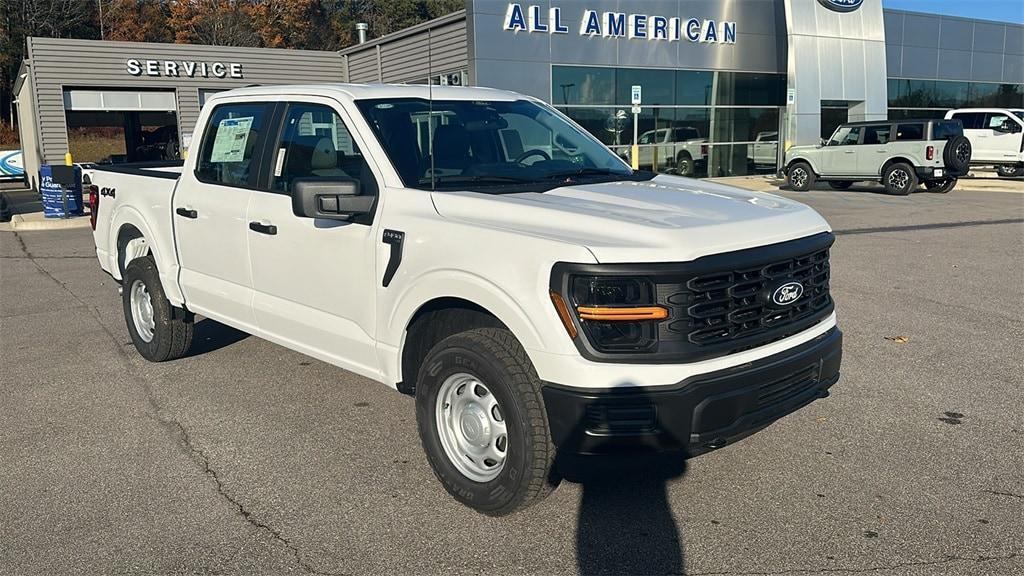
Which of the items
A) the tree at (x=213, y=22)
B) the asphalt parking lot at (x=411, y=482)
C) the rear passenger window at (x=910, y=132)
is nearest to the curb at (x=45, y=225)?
the asphalt parking lot at (x=411, y=482)

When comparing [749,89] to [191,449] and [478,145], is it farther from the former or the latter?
[191,449]

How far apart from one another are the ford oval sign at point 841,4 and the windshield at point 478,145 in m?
26.4

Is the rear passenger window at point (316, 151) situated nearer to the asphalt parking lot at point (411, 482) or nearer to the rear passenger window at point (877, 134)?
the asphalt parking lot at point (411, 482)

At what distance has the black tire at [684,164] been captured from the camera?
27.6 m

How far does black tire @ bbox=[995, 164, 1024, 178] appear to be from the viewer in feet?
82.3

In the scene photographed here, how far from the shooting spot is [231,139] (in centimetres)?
535

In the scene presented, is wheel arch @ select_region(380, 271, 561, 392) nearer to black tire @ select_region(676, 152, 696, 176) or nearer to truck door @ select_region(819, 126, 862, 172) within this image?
truck door @ select_region(819, 126, 862, 172)

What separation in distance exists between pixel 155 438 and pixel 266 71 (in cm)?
2668

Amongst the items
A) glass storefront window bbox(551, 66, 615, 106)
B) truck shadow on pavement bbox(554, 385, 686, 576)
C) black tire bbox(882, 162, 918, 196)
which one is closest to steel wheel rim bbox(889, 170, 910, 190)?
black tire bbox(882, 162, 918, 196)

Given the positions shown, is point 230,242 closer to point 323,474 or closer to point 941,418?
point 323,474

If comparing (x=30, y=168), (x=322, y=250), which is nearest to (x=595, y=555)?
(x=322, y=250)

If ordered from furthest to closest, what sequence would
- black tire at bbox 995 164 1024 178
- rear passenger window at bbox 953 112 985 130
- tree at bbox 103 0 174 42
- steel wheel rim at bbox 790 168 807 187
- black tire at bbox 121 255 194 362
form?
tree at bbox 103 0 174 42
black tire at bbox 995 164 1024 178
rear passenger window at bbox 953 112 985 130
steel wheel rim at bbox 790 168 807 187
black tire at bbox 121 255 194 362

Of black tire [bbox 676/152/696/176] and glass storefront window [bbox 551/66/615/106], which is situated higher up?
glass storefront window [bbox 551/66/615/106]

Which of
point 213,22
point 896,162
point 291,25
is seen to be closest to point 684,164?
point 896,162
